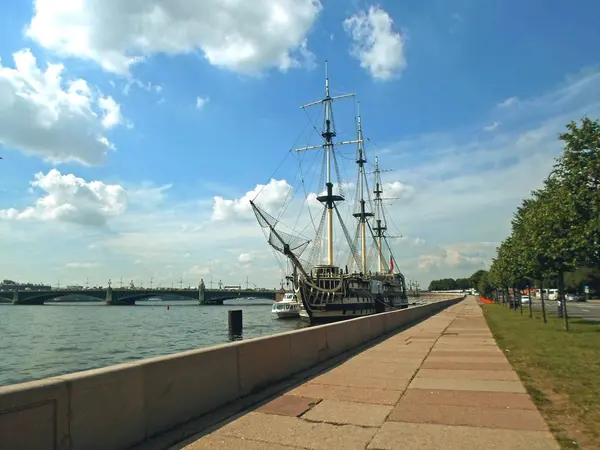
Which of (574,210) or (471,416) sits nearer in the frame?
(471,416)

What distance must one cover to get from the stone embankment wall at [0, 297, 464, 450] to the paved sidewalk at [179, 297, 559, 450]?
633mm

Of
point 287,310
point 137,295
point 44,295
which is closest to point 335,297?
point 287,310

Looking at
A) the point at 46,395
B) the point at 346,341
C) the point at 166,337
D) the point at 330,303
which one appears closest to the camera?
the point at 46,395

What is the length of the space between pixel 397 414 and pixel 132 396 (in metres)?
3.72

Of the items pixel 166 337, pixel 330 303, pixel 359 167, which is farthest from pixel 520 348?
pixel 359 167

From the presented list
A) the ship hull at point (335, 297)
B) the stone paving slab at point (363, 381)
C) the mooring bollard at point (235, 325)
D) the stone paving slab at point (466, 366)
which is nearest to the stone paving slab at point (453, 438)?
the stone paving slab at point (363, 381)

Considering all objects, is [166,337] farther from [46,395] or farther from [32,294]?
[32,294]

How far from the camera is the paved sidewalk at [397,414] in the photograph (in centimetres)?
600

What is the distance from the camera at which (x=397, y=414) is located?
7.32m

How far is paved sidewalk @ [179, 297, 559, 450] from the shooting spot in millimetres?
6004

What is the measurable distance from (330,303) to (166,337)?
24518mm

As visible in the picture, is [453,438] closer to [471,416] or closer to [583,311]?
[471,416]

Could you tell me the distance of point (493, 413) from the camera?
7410mm

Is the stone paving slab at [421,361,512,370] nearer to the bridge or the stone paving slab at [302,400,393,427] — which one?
the stone paving slab at [302,400,393,427]
